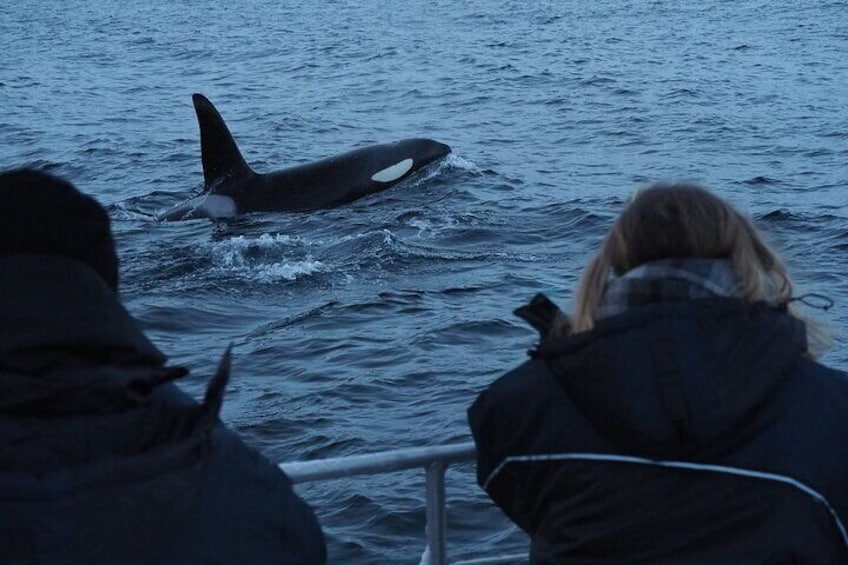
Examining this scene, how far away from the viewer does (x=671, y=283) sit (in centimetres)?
331

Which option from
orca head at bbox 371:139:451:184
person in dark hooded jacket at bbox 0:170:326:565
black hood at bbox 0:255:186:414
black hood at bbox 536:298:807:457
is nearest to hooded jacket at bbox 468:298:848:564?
black hood at bbox 536:298:807:457

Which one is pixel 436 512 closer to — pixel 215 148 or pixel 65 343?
pixel 65 343

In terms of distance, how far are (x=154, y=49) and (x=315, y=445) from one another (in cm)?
3557

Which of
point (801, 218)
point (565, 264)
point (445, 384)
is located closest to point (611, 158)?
point (801, 218)

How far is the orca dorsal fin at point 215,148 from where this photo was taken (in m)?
17.0

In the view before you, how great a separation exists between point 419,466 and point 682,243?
0.99 metres

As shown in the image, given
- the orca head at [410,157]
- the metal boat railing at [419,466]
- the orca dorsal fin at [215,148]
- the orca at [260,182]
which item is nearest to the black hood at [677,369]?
the metal boat railing at [419,466]

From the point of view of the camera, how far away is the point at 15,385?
2.67 metres

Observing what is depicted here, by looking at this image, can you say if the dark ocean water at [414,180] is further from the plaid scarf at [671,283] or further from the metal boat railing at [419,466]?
the metal boat railing at [419,466]

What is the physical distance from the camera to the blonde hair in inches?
133

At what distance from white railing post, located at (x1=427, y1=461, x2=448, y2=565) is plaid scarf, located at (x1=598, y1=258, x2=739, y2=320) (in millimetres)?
770

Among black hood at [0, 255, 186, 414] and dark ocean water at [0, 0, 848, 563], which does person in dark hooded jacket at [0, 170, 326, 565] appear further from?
dark ocean water at [0, 0, 848, 563]

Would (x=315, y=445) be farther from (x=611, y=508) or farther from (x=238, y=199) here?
(x=238, y=199)

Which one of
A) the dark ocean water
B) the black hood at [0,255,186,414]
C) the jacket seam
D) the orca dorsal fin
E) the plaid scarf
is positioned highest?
the black hood at [0,255,186,414]
